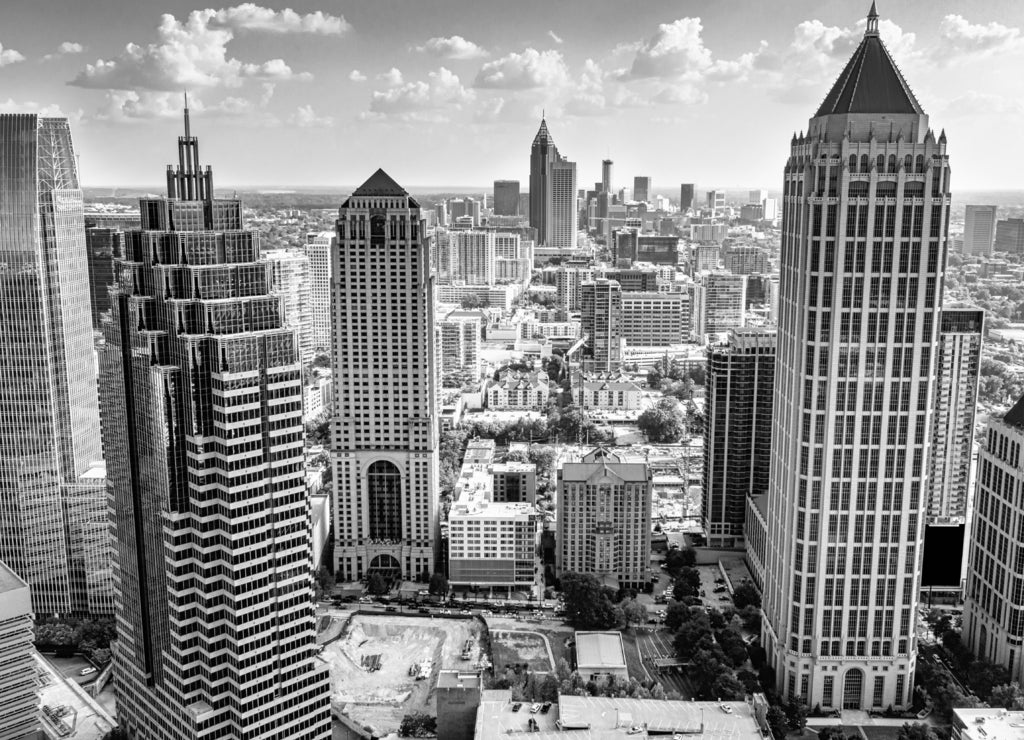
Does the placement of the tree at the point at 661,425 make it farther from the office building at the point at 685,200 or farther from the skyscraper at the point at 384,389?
the office building at the point at 685,200

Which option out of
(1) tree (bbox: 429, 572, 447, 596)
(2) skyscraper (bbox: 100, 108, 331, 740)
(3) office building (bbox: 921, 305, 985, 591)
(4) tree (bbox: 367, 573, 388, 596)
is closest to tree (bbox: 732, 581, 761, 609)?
(3) office building (bbox: 921, 305, 985, 591)

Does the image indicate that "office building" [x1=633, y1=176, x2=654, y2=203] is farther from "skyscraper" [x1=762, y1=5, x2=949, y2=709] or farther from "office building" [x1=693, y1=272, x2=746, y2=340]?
"skyscraper" [x1=762, y1=5, x2=949, y2=709]

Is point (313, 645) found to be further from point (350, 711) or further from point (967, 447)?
point (967, 447)

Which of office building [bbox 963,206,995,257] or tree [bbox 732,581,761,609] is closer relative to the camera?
tree [bbox 732,581,761,609]

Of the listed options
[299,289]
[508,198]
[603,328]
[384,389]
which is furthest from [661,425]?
[508,198]

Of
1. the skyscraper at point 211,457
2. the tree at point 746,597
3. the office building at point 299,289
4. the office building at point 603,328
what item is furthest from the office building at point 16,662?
the office building at point 603,328

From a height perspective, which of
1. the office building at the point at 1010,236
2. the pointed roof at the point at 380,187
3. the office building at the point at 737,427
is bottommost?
the office building at the point at 737,427
